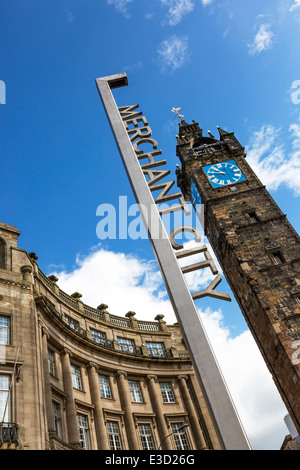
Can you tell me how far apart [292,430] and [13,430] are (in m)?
18.0

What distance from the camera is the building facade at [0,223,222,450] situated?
804 inches

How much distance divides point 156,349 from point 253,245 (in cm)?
1426

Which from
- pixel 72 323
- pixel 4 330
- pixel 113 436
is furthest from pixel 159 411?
pixel 4 330

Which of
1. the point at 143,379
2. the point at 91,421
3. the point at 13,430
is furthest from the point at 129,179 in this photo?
the point at 143,379

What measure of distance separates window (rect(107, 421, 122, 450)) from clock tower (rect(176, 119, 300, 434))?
11695 mm

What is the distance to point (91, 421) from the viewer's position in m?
26.8

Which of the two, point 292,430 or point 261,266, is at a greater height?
point 261,266

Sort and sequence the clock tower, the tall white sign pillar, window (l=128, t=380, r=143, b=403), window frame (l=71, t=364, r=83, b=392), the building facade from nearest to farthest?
1. the tall white sign pillar
2. the building facade
3. the clock tower
4. window frame (l=71, t=364, r=83, b=392)
5. window (l=128, t=380, r=143, b=403)

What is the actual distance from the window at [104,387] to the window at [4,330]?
10438 millimetres

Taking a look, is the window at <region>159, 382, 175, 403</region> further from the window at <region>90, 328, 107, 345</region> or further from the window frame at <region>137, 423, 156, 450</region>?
the window at <region>90, 328, 107, 345</region>

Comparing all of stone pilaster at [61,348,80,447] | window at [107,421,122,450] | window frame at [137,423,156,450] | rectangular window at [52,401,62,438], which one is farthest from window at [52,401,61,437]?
window frame at [137,423,156,450]

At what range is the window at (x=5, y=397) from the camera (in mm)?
18812
